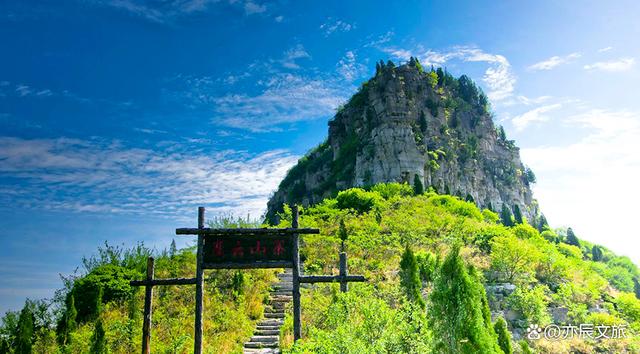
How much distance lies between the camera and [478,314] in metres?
9.02

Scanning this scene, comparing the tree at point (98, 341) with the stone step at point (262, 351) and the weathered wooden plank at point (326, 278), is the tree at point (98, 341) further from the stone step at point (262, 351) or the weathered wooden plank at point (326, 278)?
the weathered wooden plank at point (326, 278)

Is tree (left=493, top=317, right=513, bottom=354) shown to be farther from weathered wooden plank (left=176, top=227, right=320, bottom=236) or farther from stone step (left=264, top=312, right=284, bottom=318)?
stone step (left=264, top=312, right=284, bottom=318)

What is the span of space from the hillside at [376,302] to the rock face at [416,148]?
1086 inches

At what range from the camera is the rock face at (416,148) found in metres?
54.8

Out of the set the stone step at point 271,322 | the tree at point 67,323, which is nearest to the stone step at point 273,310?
the stone step at point 271,322

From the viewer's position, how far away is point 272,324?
1544cm

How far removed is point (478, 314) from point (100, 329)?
32.8 ft

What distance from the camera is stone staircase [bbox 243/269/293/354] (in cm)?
1360

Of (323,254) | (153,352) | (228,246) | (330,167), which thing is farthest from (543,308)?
(330,167)

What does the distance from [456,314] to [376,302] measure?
1674 millimetres

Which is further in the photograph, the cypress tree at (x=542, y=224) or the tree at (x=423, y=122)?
the cypress tree at (x=542, y=224)

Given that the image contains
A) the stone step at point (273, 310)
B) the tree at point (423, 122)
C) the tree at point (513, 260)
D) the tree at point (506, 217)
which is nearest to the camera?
the stone step at point (273, 310)

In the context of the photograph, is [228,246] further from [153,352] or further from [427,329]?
[427,329]

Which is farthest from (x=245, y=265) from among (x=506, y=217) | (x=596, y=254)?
A: (x=596, y=254)
